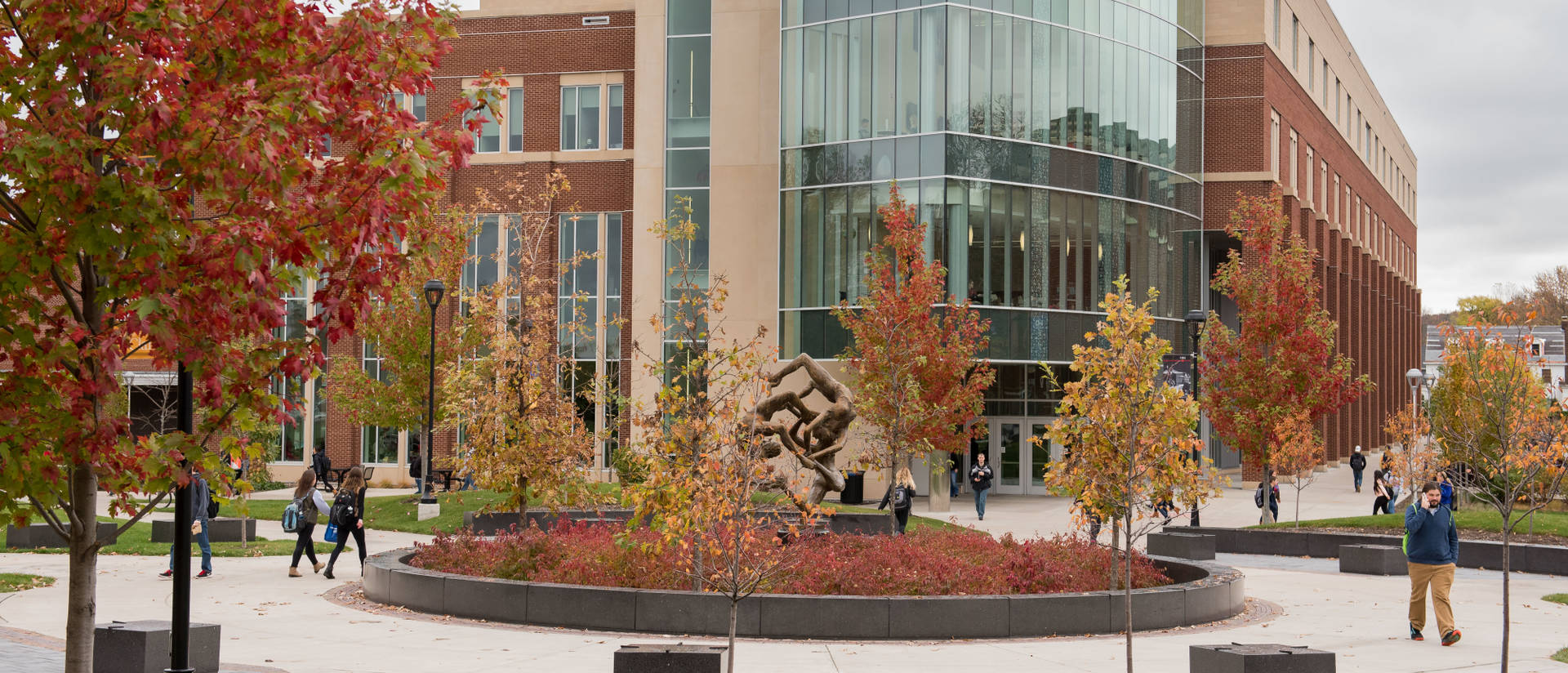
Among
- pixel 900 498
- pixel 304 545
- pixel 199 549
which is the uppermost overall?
pixel 900 498

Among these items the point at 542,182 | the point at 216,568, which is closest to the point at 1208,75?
the point at 542,182

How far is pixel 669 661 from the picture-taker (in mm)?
10039

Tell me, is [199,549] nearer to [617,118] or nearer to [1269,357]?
[1269,357]

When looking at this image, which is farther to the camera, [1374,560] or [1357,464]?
[1357,464]

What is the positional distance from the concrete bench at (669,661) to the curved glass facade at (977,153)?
2666cm

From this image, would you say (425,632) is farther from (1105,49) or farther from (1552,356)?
(1552,356)

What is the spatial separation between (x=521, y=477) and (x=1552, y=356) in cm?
11394

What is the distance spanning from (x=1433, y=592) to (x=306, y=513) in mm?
14091

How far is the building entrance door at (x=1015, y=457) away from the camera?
42656 mm

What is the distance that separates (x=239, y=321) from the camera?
613 cm

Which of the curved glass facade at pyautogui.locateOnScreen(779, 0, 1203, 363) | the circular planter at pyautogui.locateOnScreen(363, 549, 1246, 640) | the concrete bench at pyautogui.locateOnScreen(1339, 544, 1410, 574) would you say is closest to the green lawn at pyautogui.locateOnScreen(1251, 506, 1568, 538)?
the concrete bench at pyautogui.locateOnScreen(1339, 544, 1410, 574)

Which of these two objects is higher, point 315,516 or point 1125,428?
point 1125,428

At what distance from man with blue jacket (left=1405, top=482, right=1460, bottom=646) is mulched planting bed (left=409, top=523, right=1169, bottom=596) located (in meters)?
2.86

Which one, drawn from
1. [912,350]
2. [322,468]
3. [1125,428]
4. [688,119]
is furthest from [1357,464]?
[1125,428]
